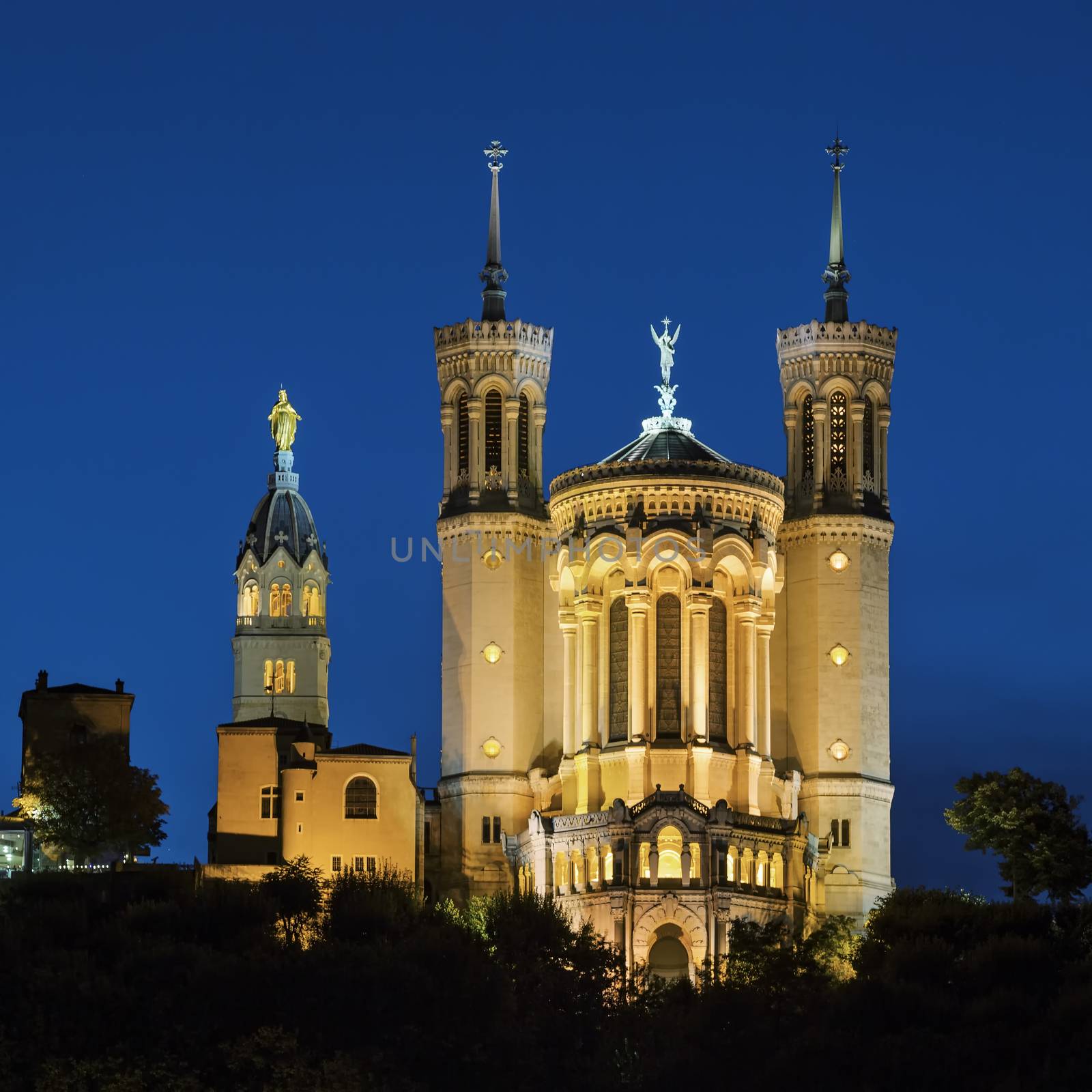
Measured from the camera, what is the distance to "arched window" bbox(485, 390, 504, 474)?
5030 inches

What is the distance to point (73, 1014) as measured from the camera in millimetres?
93312

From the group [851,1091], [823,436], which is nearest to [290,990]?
[851,1091]

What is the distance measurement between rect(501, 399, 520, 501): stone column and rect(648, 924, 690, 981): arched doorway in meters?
19.9

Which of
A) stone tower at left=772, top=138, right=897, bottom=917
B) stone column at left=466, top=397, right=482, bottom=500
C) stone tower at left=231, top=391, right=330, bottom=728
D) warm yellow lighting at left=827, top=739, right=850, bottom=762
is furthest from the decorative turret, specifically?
stone tower at left=231, top=391, right=330, bottom=728

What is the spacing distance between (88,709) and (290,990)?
34.9m

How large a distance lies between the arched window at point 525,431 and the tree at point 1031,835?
23548 mm

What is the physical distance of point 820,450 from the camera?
127750mm

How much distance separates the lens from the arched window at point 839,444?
128m

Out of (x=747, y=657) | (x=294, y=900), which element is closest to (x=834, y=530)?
(x=747, y=657)

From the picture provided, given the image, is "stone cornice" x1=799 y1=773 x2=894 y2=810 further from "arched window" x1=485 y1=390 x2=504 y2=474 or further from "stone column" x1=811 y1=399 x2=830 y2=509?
"arched window" x1=485 y1=390 x2=504 y2=474

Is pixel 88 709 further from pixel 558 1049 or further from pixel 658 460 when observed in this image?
pixel 558 1049

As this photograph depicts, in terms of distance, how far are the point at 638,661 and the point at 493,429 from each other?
44.4ft

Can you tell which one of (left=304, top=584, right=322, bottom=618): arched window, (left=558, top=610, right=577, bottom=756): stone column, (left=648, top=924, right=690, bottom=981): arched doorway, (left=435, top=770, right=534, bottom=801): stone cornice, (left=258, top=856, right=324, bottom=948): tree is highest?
(left=304, top=584, right=322, bottom=618): arched window

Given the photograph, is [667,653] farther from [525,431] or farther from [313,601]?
[313,601]
